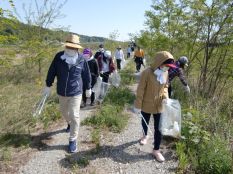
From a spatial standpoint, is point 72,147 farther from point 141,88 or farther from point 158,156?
point 141,88

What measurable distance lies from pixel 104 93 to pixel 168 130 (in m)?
4.38

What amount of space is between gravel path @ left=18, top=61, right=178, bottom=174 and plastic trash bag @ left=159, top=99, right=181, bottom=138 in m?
0.55

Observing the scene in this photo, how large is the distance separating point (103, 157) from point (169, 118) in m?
1.41

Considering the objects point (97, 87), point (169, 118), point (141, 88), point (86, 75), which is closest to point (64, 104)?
point (86, 75)

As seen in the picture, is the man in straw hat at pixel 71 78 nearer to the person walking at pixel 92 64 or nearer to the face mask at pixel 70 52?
the face mask at pixel 70 52

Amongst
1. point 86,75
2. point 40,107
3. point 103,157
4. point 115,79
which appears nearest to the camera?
point 103,157

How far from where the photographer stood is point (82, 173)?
4496 millimetres

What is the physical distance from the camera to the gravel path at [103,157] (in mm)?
4672

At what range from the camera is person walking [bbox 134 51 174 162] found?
4.84m

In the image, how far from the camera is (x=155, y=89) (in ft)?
16.3

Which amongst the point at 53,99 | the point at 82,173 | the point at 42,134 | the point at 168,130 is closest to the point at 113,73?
the point at 53,99

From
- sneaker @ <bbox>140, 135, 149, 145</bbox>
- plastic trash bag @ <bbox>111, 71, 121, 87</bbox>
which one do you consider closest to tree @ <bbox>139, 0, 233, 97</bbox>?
plastic trash bag @ <bbox>111, 71, 121, 87</bbox>

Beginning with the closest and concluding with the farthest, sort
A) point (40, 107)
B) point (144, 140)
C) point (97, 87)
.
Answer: point (144, 140) → point (40, 107) → point (97, 87)

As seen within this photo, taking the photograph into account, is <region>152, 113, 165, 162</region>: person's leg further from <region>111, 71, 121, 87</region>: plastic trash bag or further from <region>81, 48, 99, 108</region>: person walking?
<region>111, 71, 121, 87</region>: plastic trash bag
